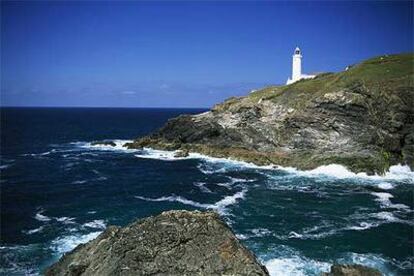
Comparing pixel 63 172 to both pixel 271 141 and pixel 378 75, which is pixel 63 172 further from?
pixel 378 75

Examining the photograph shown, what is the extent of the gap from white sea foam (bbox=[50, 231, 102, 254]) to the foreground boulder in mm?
14369

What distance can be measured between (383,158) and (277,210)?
2547cm

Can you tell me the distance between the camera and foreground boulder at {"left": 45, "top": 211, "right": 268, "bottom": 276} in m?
15.3

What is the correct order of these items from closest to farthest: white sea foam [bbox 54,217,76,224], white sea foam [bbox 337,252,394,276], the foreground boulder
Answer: the foreground boulder < white sea foam [bbox 337,252,394,276] < white sea foam [bbox 54,217,76,224]

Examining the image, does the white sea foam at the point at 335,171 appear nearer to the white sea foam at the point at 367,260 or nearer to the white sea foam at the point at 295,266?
the white sea foam at the point at 367,260

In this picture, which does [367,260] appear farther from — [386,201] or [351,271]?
[386,201]

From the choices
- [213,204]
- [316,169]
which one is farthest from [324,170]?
[213,204]

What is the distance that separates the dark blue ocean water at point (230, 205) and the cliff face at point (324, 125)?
10.8 ft

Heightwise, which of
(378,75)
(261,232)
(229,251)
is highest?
(378,75)

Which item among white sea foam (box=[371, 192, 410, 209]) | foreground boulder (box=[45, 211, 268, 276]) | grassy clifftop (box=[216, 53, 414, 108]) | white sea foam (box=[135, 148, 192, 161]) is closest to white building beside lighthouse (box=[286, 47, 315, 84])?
grassy clifftop (box=[216, 53, 414, 108])

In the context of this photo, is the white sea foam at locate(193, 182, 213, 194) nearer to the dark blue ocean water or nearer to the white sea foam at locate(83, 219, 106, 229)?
the dark blue ocean water

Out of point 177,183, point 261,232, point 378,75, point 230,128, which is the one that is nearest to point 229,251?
point 261,232

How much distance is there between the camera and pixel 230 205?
43.9 metres

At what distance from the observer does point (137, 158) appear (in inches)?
2913
